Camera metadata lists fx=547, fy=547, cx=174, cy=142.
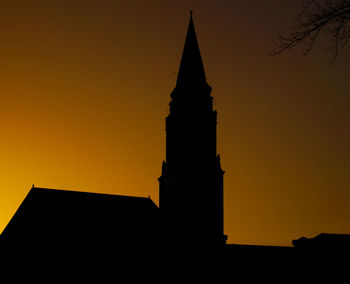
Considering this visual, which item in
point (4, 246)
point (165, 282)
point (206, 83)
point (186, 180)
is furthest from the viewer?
point (206, 83)

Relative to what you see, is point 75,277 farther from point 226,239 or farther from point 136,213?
point 226,239

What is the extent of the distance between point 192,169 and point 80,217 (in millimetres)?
8815

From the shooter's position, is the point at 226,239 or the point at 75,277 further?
the point at 226,239

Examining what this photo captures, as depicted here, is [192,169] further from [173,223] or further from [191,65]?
[191,65]

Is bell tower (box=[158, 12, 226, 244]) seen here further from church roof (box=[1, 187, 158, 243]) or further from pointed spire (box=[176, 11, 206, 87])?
church roof (box=[1, 187, 158, 243])

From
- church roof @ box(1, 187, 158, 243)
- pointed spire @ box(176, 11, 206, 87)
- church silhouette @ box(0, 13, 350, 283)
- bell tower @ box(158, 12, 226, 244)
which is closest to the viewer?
church roof @ box(1, 187, 158, 243)

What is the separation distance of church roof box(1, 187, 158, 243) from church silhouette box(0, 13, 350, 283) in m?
0.07

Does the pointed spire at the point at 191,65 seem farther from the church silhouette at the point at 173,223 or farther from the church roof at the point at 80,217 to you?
the church roof at the point at 80,217

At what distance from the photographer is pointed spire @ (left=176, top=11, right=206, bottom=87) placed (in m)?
42.4

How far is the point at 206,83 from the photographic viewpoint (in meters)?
42.7

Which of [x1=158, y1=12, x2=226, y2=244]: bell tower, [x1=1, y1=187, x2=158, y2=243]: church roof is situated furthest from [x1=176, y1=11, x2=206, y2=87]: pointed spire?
[x1=1, y1=187, x2=158, y2=243]: church roof

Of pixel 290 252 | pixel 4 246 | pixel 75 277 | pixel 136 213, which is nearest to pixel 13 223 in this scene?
pixel 4 246

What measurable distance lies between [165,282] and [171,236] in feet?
11.7

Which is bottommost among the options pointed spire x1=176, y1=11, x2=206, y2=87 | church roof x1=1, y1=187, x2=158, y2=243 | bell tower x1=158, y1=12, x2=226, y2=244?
church roof x1=1, y1=187, x2=158, y2=243
